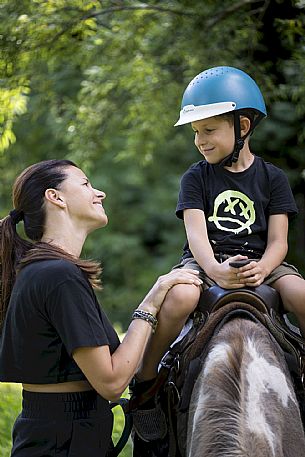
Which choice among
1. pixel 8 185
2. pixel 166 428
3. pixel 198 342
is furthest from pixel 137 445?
pixel 8 185

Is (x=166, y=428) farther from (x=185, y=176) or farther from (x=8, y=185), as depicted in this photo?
(x=8, y=185)

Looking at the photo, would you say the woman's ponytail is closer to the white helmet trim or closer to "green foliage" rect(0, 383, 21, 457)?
the white helmet trim

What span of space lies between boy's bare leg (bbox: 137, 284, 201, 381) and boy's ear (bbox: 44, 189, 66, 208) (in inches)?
24.9

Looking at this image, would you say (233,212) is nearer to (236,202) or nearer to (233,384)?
(236,202)

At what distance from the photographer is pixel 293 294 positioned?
14.8 feet

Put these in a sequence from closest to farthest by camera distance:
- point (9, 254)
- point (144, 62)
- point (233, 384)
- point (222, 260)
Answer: point (233, 384)
point (9, 254)
point (222, 260)
point (144, 62)

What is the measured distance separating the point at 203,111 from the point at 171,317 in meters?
1.13

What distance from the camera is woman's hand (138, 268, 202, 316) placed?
4184mm

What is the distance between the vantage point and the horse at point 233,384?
11.7 ft

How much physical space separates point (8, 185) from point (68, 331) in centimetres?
1097

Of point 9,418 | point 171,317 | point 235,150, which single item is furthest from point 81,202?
point 9,418

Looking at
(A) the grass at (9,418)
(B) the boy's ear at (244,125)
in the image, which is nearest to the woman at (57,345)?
(B) the boy's ear at (244,125)

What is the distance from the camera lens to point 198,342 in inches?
168

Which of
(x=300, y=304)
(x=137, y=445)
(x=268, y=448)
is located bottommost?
(x=137, y=445)
